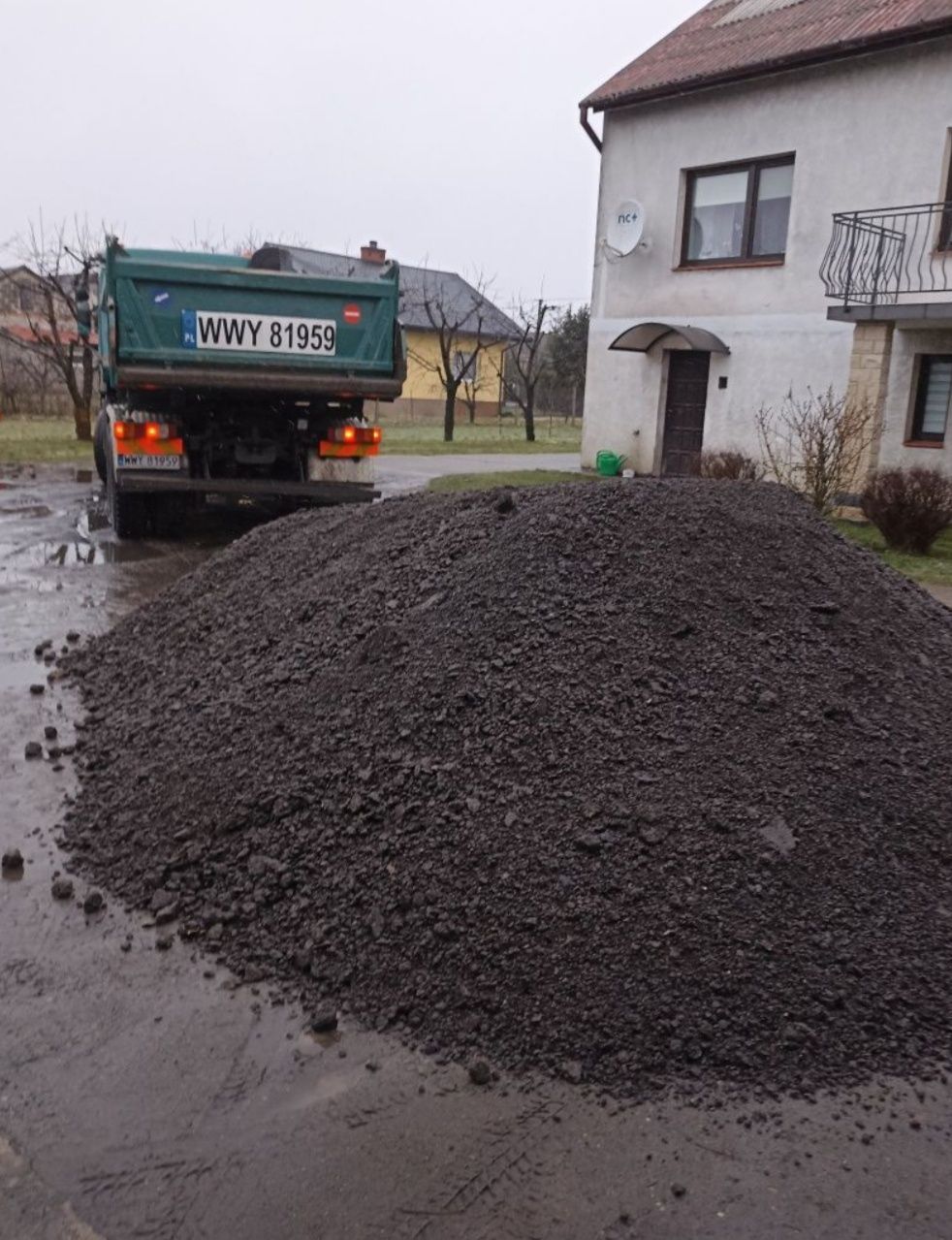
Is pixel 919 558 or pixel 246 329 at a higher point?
pixel 246 329

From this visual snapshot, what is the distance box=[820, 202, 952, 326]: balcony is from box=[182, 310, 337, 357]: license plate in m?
7.19

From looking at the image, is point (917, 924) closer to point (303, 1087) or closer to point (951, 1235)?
point (951, 1235)

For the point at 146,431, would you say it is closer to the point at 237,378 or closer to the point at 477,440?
the point at 237,378

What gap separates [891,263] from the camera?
13945 millimetres

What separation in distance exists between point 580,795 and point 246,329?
Result: 7547 millimetres

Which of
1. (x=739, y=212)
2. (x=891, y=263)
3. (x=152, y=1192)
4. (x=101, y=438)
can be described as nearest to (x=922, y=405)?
(x=891, y=263)

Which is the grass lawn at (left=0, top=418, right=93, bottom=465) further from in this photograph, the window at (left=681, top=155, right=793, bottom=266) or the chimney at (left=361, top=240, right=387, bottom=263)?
the chimney at (left=361, top=240, right=387, bottom=263)

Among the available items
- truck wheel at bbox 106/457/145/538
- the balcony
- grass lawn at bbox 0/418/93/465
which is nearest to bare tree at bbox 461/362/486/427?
grass lawn at bbox 0/418/93/465

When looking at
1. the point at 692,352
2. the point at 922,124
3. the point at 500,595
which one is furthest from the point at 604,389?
the point at 500,595

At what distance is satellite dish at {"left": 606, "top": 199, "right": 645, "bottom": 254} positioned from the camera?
17094 mm

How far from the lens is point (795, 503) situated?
5.84m

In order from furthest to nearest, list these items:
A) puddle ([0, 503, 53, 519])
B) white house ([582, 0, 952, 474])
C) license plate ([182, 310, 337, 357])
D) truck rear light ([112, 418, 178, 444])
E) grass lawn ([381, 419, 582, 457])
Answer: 1. grass lawn ([381, 419, 582, 457])
2. white house ([582, 0, 952, 474])
3. puddle ([0, 503, 53, 519])
4. truck rear light ([112, 418, 178, 444])
5. license plate ([182, 310, 337, 357])

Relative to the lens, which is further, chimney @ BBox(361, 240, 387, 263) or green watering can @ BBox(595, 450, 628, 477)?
chimney @ BBox(361, 240, 387, 263)

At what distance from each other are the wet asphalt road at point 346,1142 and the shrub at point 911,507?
28.9ft
